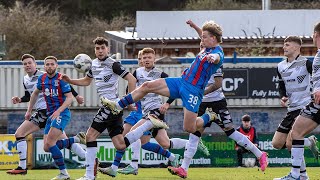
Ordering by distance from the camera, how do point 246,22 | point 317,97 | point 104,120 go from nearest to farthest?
1. point 317,97
2. point 104,120
3. point 246,22

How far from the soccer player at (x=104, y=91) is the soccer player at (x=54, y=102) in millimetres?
1019

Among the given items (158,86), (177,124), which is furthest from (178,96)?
(177,124)

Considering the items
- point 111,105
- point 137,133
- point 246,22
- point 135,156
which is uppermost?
point 246,22

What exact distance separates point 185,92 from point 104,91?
1.77 meters

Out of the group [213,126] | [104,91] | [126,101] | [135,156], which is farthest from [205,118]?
[213,126]

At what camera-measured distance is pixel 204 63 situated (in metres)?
15.9

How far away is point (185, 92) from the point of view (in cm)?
1567

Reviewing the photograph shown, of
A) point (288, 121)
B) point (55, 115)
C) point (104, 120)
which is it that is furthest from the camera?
point (55, 115)

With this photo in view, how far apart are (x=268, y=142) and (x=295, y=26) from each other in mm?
19263

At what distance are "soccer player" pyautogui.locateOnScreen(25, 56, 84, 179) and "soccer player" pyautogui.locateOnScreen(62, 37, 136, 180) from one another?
1.02m

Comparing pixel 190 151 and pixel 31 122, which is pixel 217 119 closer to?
pixel 190 151

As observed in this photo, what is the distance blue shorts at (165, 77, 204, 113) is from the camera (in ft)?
51.4

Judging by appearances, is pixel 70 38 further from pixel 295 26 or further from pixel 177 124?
pixel 177 124

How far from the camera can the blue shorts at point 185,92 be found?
15664mm
